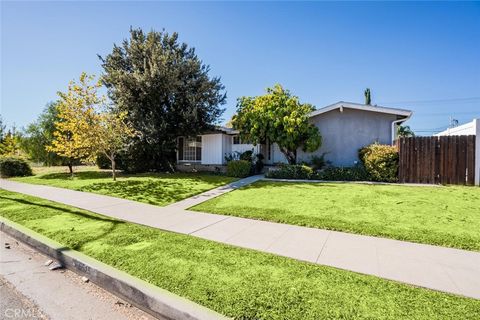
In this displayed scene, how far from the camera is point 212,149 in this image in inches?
709

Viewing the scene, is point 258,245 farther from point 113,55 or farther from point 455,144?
point 113,55

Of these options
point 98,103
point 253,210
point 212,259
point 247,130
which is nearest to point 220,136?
point 247,130

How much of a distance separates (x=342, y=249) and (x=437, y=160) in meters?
10.0

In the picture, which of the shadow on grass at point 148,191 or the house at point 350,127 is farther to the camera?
Answer: the house at point 350,127

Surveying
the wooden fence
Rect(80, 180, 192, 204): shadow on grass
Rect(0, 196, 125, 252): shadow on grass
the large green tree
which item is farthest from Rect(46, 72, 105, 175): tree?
the wooden fence

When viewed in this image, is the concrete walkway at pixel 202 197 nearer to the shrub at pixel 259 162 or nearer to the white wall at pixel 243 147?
the shrub at pixel 259 162

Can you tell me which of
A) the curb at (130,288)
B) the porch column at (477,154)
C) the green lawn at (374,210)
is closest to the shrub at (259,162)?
the green lawn at (374,210)

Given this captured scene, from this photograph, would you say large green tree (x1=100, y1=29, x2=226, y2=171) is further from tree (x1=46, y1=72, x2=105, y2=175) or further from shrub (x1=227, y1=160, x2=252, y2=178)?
shrub (x1=227, y1=160, x2=252, y2=178)

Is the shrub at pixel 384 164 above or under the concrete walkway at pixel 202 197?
above

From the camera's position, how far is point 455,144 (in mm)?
10891

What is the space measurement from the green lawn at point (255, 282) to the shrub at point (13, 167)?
17335 mm

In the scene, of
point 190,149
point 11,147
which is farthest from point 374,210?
point 11,147

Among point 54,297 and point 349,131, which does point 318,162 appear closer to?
point 349,131

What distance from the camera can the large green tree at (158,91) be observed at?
16.1m
